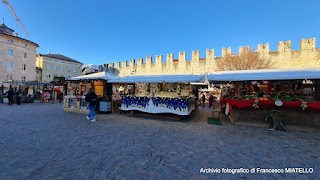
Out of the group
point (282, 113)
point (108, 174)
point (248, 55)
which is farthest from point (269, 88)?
point (248, 55)

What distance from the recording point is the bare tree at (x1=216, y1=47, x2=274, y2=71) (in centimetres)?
1902

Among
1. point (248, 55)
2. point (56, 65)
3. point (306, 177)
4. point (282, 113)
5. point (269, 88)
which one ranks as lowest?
point (306, 177)

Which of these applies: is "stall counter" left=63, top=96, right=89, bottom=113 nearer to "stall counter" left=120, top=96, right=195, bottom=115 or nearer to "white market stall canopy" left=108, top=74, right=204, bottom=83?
"white market stall canopy" left=108, top=74, right=204, bottom=83

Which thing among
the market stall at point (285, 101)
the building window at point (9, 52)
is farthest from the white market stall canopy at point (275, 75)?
the building window at point (9, 52)

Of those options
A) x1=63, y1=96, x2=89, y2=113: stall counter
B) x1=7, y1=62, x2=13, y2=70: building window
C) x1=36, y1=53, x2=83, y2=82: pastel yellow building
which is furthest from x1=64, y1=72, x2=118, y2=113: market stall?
x1=36, y1=53, x2=83, y2=82: pastel yellow building

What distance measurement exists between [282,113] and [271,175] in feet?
15.7

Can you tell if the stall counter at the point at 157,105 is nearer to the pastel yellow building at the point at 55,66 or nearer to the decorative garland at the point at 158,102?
the decorative garland at the point at 158,102

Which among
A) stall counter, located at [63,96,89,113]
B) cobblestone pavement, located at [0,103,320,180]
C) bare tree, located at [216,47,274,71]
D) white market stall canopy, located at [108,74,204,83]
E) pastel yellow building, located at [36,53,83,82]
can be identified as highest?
pastel yellow building, located at [36,53,83,82]

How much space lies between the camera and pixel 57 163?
3166 mm

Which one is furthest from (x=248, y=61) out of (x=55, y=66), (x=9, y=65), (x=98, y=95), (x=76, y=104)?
(x=55, y=66)

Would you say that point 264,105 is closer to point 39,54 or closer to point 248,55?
point 248,55

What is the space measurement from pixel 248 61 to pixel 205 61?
599cm

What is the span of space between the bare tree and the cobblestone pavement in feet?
50.8

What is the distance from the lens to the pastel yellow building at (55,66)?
142 feet
